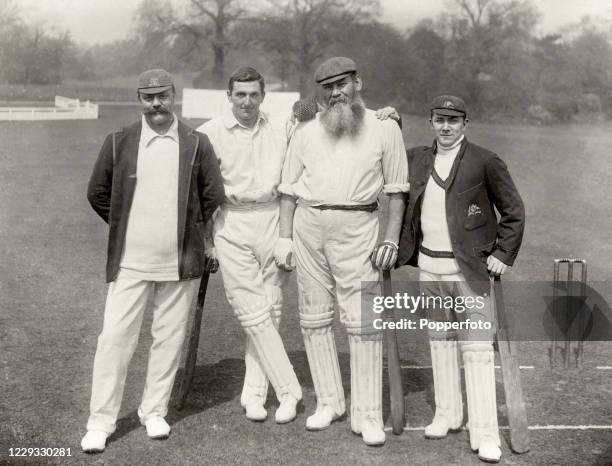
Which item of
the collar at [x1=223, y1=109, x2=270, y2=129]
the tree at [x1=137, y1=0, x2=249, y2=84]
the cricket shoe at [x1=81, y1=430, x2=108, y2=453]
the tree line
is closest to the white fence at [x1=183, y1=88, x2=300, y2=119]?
the tree line

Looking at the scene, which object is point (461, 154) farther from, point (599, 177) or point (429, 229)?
point (599, 177)

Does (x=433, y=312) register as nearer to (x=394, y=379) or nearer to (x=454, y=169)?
(x=394, y=379)

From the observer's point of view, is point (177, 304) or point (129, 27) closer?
point (177, 304)

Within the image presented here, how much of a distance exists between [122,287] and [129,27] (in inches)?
615

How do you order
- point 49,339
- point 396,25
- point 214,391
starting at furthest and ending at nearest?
point 396,25 < point 49,339 < point 214,391

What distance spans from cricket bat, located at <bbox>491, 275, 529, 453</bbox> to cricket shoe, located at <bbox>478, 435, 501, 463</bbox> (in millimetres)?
148

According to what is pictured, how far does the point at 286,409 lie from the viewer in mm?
4383

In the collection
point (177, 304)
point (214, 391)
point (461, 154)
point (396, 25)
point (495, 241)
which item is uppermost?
point (396, 25)

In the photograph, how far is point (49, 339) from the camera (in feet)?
19.6

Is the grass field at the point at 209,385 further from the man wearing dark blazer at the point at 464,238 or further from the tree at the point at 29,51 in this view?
the tree at the point at 29,51

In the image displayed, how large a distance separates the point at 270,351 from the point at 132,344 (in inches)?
31.9

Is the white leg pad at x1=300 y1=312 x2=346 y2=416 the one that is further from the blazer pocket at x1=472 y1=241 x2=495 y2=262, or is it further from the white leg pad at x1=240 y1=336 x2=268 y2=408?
the blazer pocket at x1=472 y1=241 x2=495 y2=262

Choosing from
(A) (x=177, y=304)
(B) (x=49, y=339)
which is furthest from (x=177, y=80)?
(A) (x=177, y=304)

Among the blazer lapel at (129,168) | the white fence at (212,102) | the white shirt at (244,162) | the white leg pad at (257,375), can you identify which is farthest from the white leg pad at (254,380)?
the white fence at (212,102)
